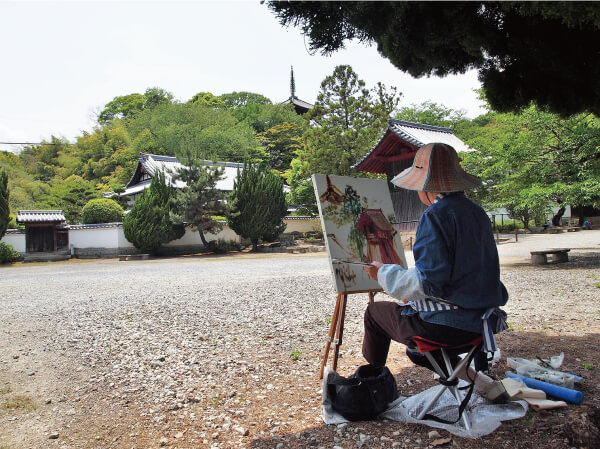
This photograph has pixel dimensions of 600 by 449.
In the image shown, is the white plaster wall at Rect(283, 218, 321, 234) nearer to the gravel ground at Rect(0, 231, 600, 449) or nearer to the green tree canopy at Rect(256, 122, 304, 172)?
the green tree canopy at Rect(256, 122, 304, 172)

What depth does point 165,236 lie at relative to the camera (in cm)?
1938

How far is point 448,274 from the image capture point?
6.98 feet

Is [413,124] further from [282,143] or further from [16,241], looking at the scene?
[16,241]

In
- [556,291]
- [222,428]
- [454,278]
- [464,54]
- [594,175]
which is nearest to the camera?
[454,278]

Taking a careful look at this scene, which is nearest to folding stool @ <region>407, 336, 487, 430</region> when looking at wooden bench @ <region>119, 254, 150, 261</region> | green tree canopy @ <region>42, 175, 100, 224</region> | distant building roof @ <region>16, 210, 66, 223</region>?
wooden bench @ <region>119, 254, 150, 261</region>

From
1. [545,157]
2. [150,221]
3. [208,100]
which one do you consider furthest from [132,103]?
[545,157]

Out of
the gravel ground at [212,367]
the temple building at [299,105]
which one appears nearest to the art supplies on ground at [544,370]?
the gravel ground at [212,367]

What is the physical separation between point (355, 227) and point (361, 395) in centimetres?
127

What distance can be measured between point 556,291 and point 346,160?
47.1 ft

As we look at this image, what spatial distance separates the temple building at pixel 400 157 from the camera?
1714cm

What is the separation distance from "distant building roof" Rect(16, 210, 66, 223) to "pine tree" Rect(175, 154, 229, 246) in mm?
6858

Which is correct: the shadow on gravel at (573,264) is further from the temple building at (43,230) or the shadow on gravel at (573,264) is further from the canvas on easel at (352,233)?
the temple building at (43,230)

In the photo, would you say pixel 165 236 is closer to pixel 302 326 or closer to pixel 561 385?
pixel 302 326

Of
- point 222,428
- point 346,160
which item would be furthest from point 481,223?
point 346,160
